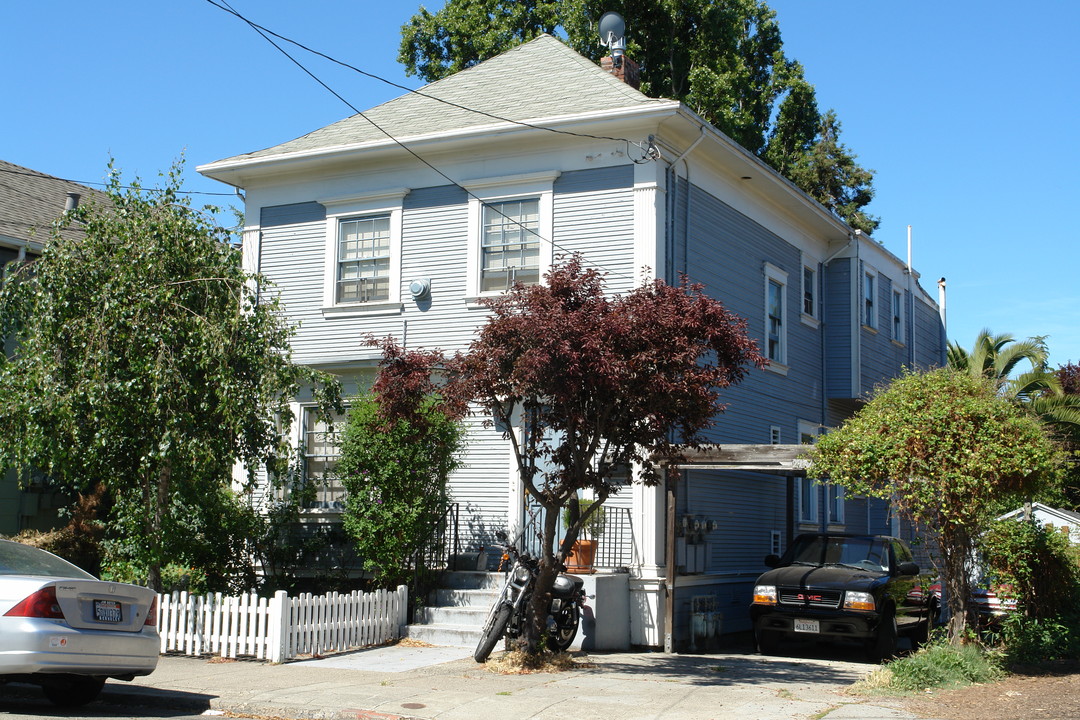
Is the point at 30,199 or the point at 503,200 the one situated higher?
the point at 30,199

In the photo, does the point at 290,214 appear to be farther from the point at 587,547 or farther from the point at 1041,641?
the point at 1041,641

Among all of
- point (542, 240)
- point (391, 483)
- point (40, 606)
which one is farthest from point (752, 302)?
point (40, 606)

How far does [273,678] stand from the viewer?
1102cm

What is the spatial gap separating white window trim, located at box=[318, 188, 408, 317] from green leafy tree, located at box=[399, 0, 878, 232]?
12.8m

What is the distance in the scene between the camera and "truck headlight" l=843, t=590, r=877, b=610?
540 inches

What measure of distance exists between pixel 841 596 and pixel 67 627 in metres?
9.22

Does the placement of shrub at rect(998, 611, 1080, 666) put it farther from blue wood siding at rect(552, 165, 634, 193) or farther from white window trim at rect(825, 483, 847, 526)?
white window trim at rect(825, 483, 847, 526)

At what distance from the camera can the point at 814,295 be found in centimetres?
2139

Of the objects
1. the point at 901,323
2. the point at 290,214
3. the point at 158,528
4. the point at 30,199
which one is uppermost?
the point at 30,199

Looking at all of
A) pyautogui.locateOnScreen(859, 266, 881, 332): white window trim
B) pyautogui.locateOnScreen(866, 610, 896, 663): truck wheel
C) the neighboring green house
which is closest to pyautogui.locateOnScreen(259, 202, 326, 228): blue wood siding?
the neighboring green house

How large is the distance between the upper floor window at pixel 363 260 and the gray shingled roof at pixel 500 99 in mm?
1343

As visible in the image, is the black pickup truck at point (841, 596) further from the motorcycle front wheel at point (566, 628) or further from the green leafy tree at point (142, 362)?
the green leafy tree at point (142, 362)

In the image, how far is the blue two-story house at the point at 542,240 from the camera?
51.8ft

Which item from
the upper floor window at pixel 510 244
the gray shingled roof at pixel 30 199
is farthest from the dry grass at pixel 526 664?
the gray shingled roof at pixel 30 199
